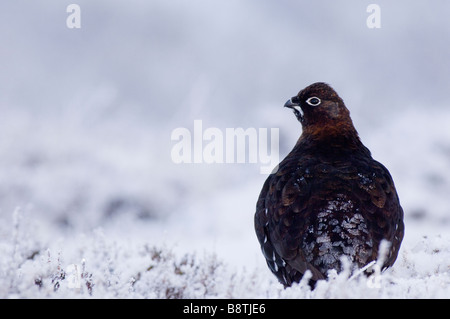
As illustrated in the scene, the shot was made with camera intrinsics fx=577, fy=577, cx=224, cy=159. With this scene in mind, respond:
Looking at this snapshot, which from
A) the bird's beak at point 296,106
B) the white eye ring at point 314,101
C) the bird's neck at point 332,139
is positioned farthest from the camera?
the bird's beak at point 296,106

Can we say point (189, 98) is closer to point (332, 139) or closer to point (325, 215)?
point (332, 139)

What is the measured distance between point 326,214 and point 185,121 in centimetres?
1804

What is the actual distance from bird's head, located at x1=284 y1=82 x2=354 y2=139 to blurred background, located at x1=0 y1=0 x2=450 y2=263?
4.11 metres

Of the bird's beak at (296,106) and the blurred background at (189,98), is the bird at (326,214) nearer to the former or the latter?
the bird's beak at (296,106)

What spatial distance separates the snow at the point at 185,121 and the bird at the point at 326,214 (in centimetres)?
65

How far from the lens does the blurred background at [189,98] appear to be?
648 inches

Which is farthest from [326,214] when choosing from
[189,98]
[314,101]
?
[189,98]

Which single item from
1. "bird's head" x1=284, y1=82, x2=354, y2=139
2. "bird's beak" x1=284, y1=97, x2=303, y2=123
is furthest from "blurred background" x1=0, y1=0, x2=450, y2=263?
"bird's head" x1=284, y1=82, x2=354, y2=139

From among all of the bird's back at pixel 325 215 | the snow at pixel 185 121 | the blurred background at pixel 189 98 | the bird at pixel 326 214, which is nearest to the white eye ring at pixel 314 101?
the bird at pixel 326 214

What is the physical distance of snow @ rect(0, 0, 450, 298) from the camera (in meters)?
7.30

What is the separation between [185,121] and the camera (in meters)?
23.4

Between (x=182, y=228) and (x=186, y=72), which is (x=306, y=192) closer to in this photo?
(x=182, y=228)
